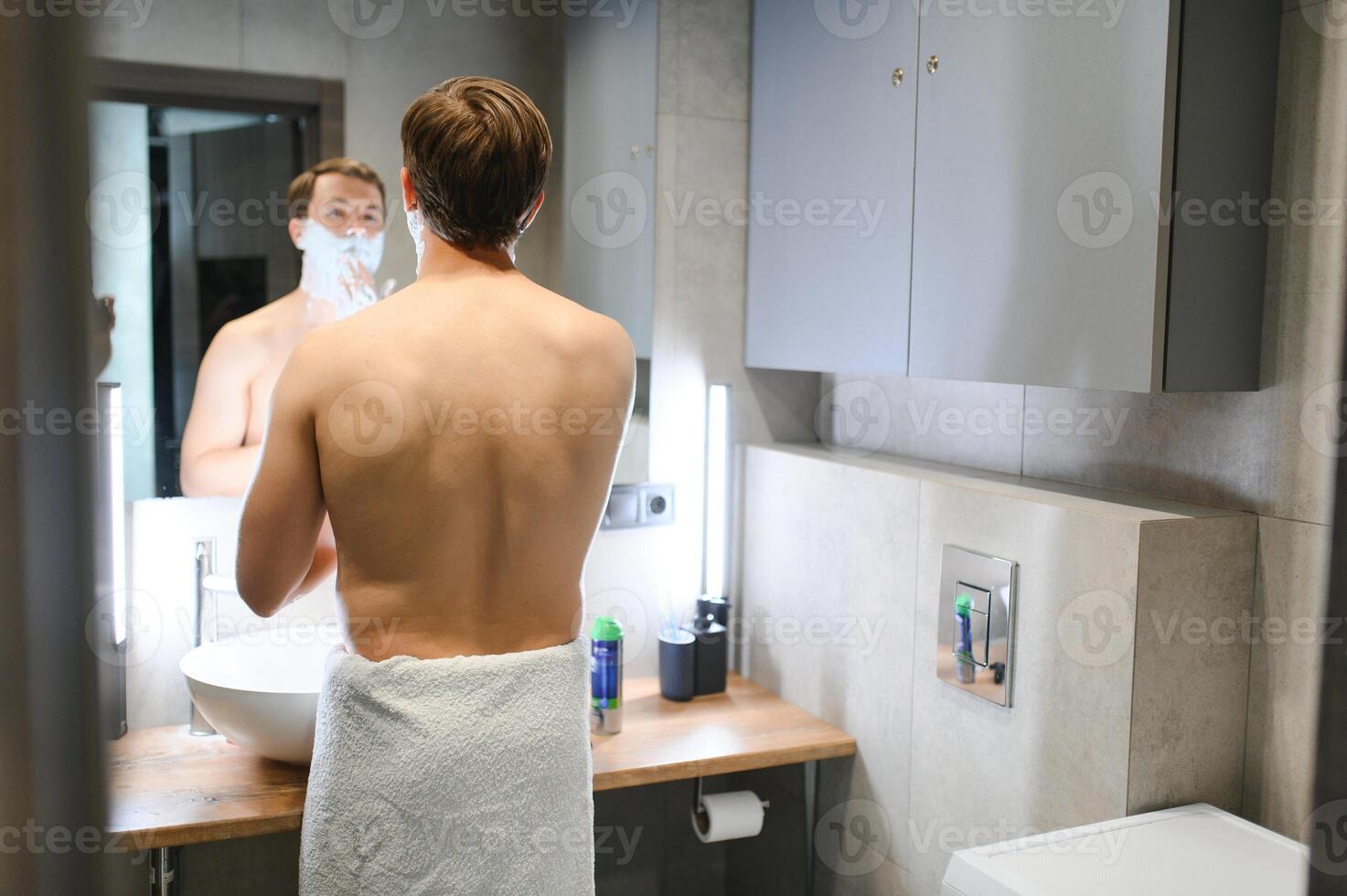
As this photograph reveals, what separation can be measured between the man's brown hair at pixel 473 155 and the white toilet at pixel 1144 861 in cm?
96

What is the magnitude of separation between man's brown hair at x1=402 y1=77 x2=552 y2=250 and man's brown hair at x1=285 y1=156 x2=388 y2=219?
643mm

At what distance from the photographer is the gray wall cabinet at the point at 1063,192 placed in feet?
4.28

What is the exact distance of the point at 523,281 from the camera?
1.34 meters

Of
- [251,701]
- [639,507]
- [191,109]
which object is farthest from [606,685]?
[191,109]

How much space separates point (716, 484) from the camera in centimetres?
224

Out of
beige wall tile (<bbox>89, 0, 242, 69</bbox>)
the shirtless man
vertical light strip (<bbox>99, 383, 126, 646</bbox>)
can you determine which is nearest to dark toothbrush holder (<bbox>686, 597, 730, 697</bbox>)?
the shirtless man

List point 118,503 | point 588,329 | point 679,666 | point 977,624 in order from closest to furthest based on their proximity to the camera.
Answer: point 588,329 → point 977,624 → point 118,503 → point 679,666

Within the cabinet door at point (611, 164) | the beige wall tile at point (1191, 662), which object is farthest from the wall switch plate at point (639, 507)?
the beige wall tile at point (1191, 662)

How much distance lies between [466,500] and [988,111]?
0.95 metres

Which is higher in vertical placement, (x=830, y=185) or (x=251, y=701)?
(x=830, y=185)

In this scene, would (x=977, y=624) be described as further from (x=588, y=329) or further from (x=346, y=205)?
(x=346, y=205)

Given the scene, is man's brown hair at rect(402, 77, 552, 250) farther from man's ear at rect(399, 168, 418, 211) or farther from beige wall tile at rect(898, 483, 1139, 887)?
beige wall tile at rect(898, 483, 1139, 887)

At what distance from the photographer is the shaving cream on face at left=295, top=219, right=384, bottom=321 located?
1873 millimetres

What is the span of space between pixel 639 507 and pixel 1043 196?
41.5 inches
